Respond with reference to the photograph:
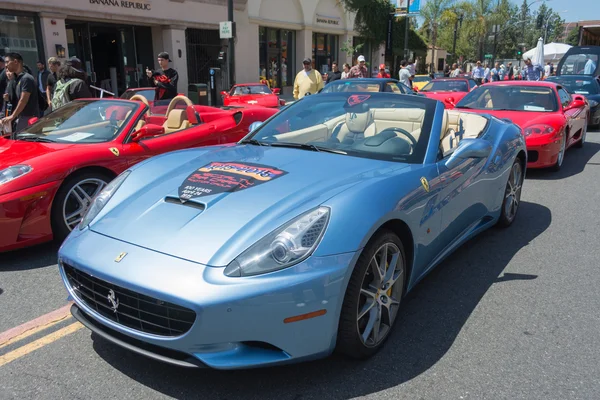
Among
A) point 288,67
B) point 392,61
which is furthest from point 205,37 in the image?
point 392,61

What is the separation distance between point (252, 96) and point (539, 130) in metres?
9.84

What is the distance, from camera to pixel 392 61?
3381 centimetres

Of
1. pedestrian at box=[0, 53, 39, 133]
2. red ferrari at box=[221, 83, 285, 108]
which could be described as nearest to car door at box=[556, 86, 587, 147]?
pedestrian at box=[0, 53, 39, 133]

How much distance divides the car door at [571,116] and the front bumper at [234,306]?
703 centimetres

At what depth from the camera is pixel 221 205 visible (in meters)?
2.50

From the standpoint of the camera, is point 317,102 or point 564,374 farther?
point 317,102

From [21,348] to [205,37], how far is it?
20397 mm

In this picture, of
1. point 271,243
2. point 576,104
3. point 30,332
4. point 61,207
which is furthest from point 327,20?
point 271,243

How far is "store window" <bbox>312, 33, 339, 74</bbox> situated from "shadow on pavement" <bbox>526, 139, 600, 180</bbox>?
19.3 m

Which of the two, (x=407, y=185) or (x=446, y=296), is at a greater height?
(x=407, y=185)

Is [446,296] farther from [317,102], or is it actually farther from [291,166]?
[317,102]

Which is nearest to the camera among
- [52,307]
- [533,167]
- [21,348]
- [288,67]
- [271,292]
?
[271,292]

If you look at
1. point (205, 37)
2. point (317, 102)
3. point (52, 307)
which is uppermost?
point (205, 37)

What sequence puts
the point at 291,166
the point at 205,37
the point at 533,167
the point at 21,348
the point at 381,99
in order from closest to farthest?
the point at 21,348 → the point at 291,166 → the point at 381,99 → the point at 533,167 → the point at 205,37
